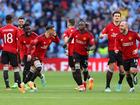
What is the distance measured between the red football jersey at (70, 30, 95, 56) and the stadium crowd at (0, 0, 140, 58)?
1597 cm

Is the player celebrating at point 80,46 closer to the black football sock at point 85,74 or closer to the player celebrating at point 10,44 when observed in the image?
the black football sock at point 85,74

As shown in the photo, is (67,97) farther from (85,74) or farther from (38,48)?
(85,74)

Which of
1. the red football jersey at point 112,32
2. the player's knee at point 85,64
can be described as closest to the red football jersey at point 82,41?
the player's knee at point 85,64

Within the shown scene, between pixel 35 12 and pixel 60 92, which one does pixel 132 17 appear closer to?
pixel 35 12

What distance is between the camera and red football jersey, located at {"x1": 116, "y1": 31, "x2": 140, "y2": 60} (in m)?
23.0

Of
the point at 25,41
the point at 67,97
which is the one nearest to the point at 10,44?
the point at 25,41

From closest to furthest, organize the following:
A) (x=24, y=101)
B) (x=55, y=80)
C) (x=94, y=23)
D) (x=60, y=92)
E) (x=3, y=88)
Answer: (x=24, y=101), (x=60, y=92), (x=3, y=88), (x=55, y=80), (x=94, y=23)

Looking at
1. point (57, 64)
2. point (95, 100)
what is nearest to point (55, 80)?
point (57, 64)

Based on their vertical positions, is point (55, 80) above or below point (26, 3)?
below

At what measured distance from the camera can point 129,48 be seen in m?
23.1

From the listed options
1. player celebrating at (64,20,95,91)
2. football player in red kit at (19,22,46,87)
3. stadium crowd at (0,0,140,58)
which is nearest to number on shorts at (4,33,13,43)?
football player in red kit at (19,22,46,87)

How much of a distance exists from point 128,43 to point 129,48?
17 centimetres

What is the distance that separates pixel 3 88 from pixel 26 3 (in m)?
17.4

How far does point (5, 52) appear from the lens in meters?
23.6
